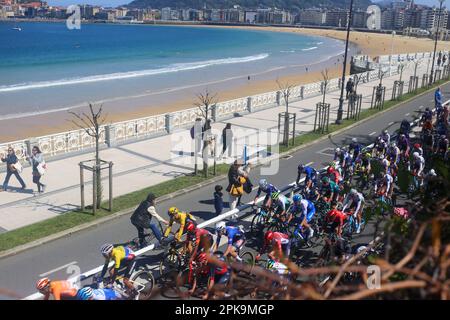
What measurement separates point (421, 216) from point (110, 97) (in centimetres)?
3790

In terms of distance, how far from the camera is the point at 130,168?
1778 centimetres

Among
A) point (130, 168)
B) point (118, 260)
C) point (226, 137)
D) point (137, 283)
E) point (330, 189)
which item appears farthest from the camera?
point (226, 137)

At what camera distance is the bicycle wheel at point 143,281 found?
8.89 m

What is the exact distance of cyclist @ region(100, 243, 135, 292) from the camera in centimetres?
870

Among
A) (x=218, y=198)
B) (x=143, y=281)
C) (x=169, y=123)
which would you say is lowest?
(x=143, y=281)

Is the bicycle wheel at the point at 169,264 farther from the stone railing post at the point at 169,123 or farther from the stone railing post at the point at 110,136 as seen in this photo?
the stone railing post at the point at 169,123

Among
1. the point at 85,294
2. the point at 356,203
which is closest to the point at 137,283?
the point at 85,294

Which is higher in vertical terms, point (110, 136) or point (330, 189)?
point (330, 189)

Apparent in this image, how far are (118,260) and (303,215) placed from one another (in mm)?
4407

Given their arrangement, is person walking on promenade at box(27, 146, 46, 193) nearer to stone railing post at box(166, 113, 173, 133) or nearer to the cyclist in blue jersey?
the cyclist in blue jersey

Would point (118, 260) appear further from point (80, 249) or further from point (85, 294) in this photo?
point (80, 249)

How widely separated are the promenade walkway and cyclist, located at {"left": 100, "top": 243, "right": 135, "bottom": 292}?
4.70 m

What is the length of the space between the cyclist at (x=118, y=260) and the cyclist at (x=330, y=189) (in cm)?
575

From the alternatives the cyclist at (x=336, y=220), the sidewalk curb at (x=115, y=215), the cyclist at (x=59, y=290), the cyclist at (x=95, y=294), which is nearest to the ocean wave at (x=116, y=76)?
the sidewalk curb at (x=115, y=215)
